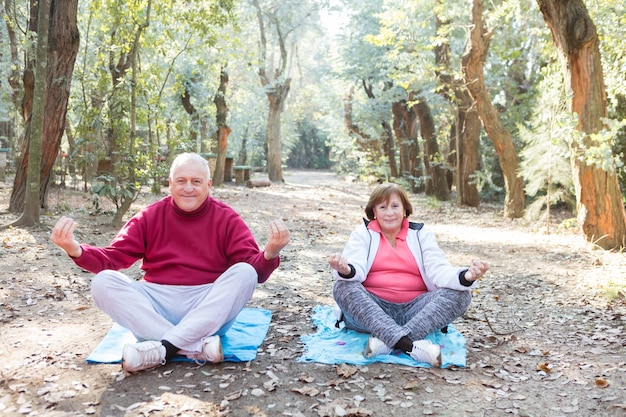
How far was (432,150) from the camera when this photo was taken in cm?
1427

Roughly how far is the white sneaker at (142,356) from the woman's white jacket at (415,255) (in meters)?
1.14

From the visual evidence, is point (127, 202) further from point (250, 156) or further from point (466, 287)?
point (250, 156)

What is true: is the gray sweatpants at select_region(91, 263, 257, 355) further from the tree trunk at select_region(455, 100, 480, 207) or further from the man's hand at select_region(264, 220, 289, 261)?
the tree trunk at select_region(455, 100, 480, 207)

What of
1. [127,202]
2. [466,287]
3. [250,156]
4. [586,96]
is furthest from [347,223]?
[250,156]

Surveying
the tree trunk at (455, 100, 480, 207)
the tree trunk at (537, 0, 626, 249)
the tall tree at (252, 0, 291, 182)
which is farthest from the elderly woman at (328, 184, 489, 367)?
the tall tree at (252, 0, 291, 182)

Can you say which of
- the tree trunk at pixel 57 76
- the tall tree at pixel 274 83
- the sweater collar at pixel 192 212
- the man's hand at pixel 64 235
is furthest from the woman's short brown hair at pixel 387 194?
the tall tree at pixel 274 83

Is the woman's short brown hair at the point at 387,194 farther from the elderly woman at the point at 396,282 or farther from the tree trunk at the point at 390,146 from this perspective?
the tree trunk at the point at 390,146

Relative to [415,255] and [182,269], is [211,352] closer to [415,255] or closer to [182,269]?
[182,269]

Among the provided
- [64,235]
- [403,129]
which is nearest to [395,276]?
[64,235]

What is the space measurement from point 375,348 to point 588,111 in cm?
486

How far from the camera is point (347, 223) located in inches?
400

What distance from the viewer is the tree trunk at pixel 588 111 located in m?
6.36

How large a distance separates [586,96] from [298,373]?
530 cm

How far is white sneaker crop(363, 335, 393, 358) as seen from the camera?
127 inches
